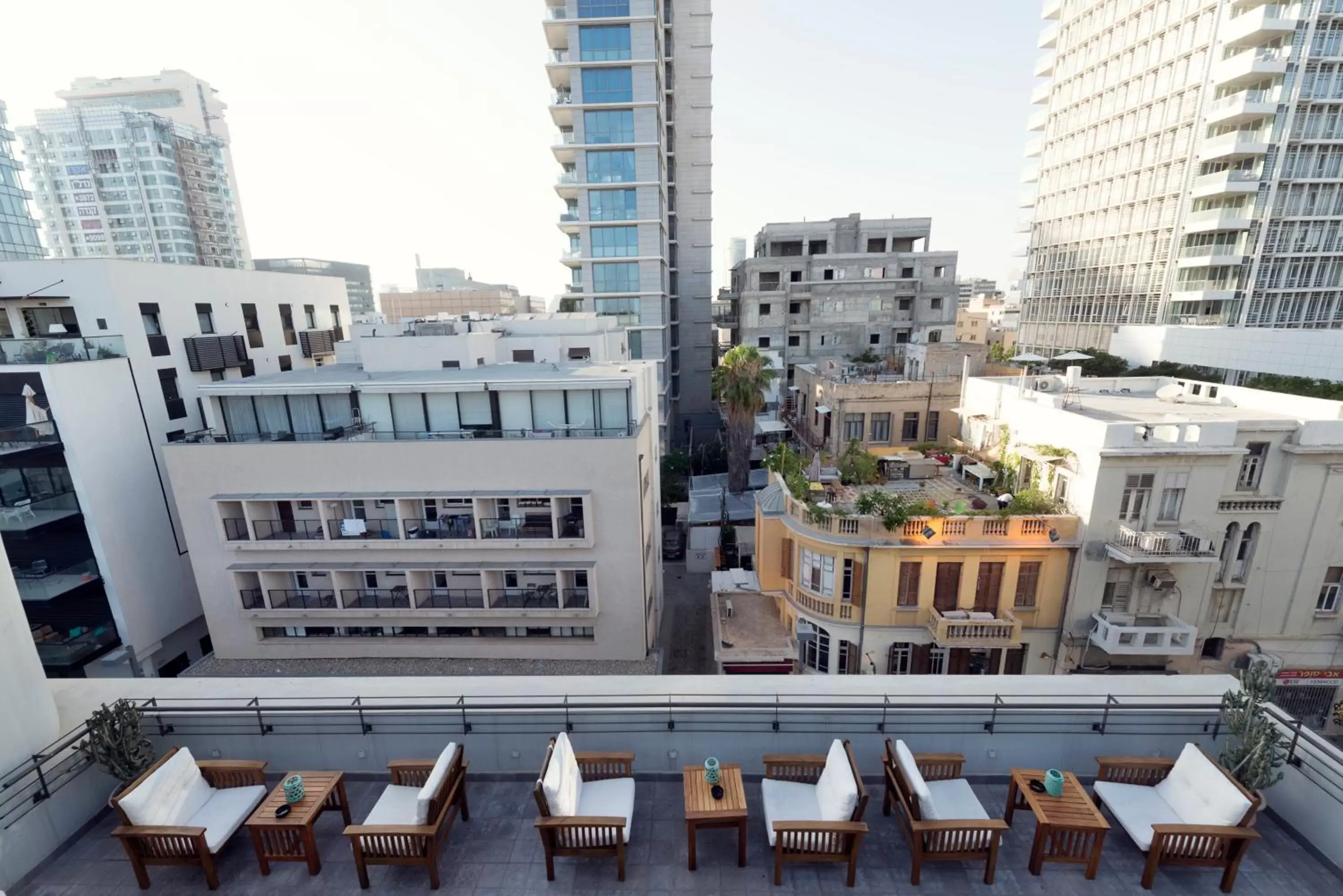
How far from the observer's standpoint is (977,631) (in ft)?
51.5

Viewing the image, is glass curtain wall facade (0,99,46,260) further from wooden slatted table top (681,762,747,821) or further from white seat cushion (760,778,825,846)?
white seat cushion (760,778,825,846)

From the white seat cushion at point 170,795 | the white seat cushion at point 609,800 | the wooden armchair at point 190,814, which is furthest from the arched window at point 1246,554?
the white seat cushion at point 170,795

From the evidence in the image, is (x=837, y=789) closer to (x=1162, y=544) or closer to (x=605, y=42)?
(x=1162, y=544)

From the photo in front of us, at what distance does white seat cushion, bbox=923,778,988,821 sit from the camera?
17.7 feet

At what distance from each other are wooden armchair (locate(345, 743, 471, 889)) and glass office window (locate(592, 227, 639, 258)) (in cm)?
3732

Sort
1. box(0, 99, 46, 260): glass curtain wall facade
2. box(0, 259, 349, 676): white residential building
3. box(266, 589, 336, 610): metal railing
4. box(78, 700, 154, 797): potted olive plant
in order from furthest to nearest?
box(0, 99, 46, 260): glass curtain wall facade
box(266, 589, 336, 610): metal railing
box(0, 259, 349, 676): white residential building
box(78, 700, 154, 797): potted olive plant

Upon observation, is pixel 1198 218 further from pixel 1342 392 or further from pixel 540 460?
pixel 540 460

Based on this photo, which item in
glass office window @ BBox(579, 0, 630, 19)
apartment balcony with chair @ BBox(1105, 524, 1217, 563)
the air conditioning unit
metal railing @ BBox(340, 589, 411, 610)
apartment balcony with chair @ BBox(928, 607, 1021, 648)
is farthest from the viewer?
glass office window @ BBox(579, 0, 630, 19)

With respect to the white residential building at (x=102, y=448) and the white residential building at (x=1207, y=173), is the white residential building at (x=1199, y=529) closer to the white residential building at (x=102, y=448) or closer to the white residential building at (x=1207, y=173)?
A: the white residential building at (x=1207, y=173)

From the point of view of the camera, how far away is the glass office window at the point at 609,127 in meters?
37.4

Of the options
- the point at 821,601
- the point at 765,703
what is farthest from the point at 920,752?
the point at 821,601

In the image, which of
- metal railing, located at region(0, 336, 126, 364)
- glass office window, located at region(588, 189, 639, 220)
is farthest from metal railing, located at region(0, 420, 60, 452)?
A: glass office window, located at region(588, 189, 639, 220)

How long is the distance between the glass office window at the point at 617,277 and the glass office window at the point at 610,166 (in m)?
5.64

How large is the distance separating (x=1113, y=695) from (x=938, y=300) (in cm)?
4555
